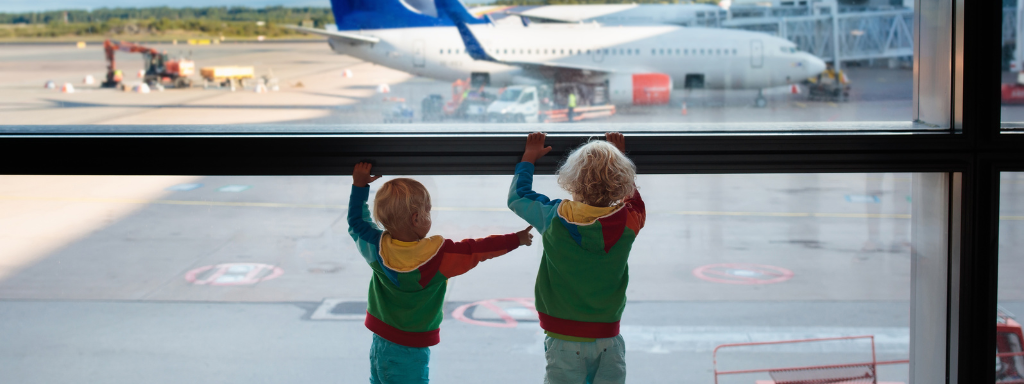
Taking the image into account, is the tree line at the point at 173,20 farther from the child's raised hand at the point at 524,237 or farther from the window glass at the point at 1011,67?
the window glass at the point at 1011,67

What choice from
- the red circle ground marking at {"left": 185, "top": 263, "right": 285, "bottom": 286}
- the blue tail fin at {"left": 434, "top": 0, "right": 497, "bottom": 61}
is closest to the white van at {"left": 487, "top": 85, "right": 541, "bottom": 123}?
the blue tail fin at {"left": 434, "top": 0, "right": 497, "bottom": 61}

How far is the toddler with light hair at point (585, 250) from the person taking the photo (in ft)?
4.59

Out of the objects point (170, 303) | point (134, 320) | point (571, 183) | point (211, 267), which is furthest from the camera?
point (211, 267)

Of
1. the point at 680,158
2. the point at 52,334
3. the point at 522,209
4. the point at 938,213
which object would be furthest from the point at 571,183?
the point at 52,334

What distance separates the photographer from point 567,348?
1.47 metres

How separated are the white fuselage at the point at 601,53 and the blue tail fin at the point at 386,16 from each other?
179 millimetres

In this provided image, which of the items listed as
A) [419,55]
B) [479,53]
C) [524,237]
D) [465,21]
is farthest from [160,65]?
[524,237]

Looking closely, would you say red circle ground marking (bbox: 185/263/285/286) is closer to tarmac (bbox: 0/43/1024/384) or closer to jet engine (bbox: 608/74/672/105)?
tarmac (bbox: 0/43/1024/384)

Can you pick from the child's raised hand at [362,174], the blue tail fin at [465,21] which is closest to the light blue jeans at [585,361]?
the child's raised hand at [362,174]

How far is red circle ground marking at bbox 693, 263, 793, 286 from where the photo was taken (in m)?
4.74

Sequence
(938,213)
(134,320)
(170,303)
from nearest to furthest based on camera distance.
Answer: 1. (938,213)
2. (134,320)
3. (170,303)

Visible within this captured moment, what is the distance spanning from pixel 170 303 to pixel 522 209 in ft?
8.22

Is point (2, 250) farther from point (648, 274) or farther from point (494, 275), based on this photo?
point (648, 274)

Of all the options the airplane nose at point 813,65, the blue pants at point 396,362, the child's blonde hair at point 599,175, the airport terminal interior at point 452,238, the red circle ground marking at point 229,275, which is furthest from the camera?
the airplane nose at point 813,65
